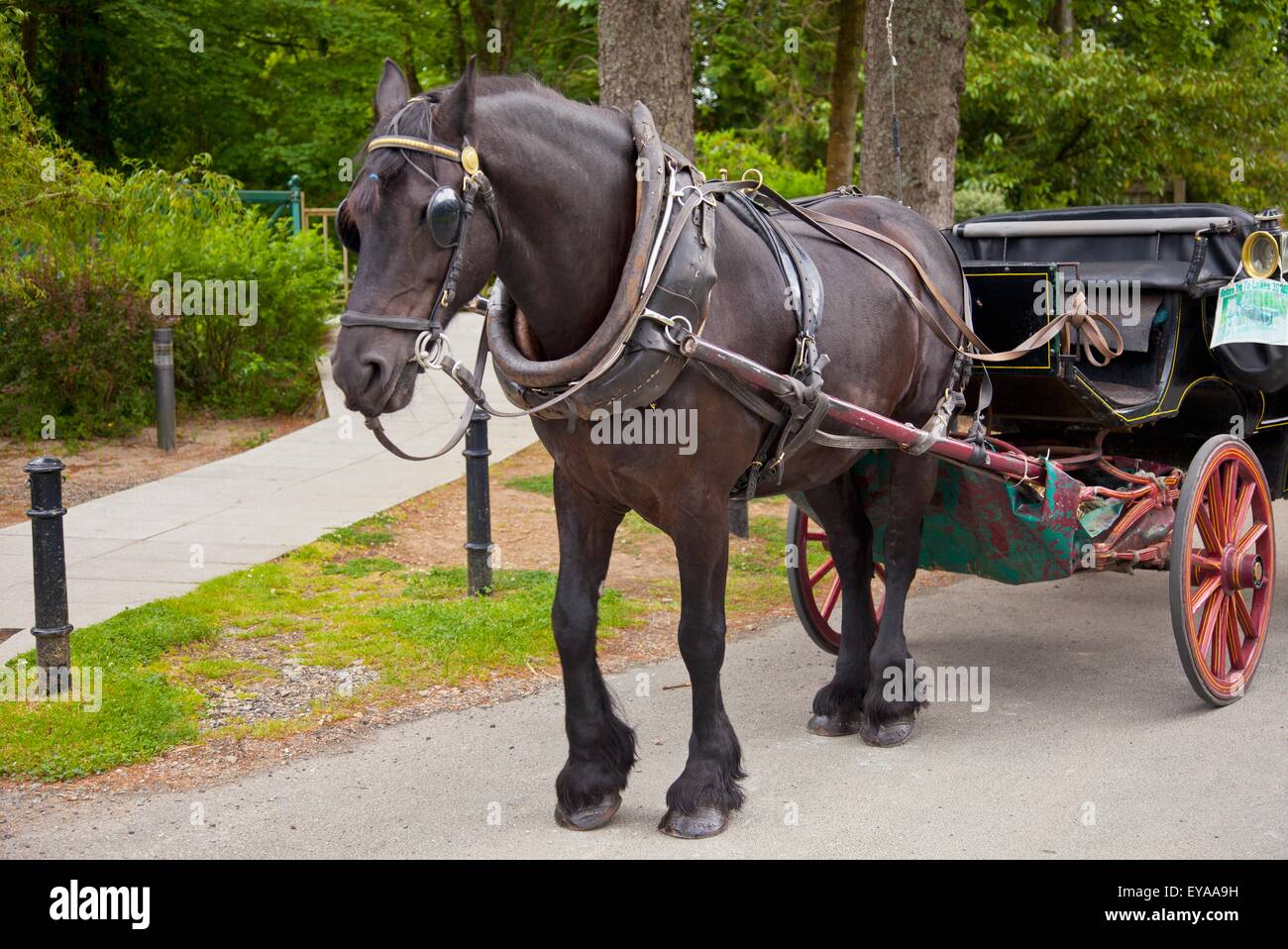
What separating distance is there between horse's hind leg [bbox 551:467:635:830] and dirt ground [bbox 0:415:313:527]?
576 centimetres

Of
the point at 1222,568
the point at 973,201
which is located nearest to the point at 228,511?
the point at 1222,568

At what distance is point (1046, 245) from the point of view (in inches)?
247

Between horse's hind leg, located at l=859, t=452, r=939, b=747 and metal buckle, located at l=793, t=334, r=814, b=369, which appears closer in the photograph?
metal buckle, located at l=793, t=334, r=814, b=369

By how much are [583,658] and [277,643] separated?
2460mm

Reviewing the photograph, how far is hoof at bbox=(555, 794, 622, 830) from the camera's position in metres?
4.37

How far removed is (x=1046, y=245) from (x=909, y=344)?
1.62 meters

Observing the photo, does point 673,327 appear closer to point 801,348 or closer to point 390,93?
point 801,348

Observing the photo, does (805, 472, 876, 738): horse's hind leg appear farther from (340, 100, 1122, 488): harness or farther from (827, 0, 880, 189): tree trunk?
(827, 0, 880, 189): tree trunk

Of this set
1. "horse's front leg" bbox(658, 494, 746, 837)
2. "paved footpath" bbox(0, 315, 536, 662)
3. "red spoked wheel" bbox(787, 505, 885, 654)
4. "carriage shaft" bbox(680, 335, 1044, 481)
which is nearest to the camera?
"carriage shaft" bbox(680, 335, 1044, 481)

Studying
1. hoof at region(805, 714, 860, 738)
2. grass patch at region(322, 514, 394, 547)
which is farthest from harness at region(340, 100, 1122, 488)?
grass patch at region(322, 514, 394, 547)

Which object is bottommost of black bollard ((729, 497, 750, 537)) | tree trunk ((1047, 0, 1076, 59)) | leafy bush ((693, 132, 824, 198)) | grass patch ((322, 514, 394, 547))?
grass patch ((322, 514, 394, 547))

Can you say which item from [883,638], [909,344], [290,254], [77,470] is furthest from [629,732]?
[290,254]

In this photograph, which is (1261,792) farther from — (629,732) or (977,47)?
(977,47)

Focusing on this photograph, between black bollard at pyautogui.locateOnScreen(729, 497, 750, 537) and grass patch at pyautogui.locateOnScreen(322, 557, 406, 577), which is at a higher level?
black bollard at pyautogui.locateOnScreen(729, 497, 750, 537)
